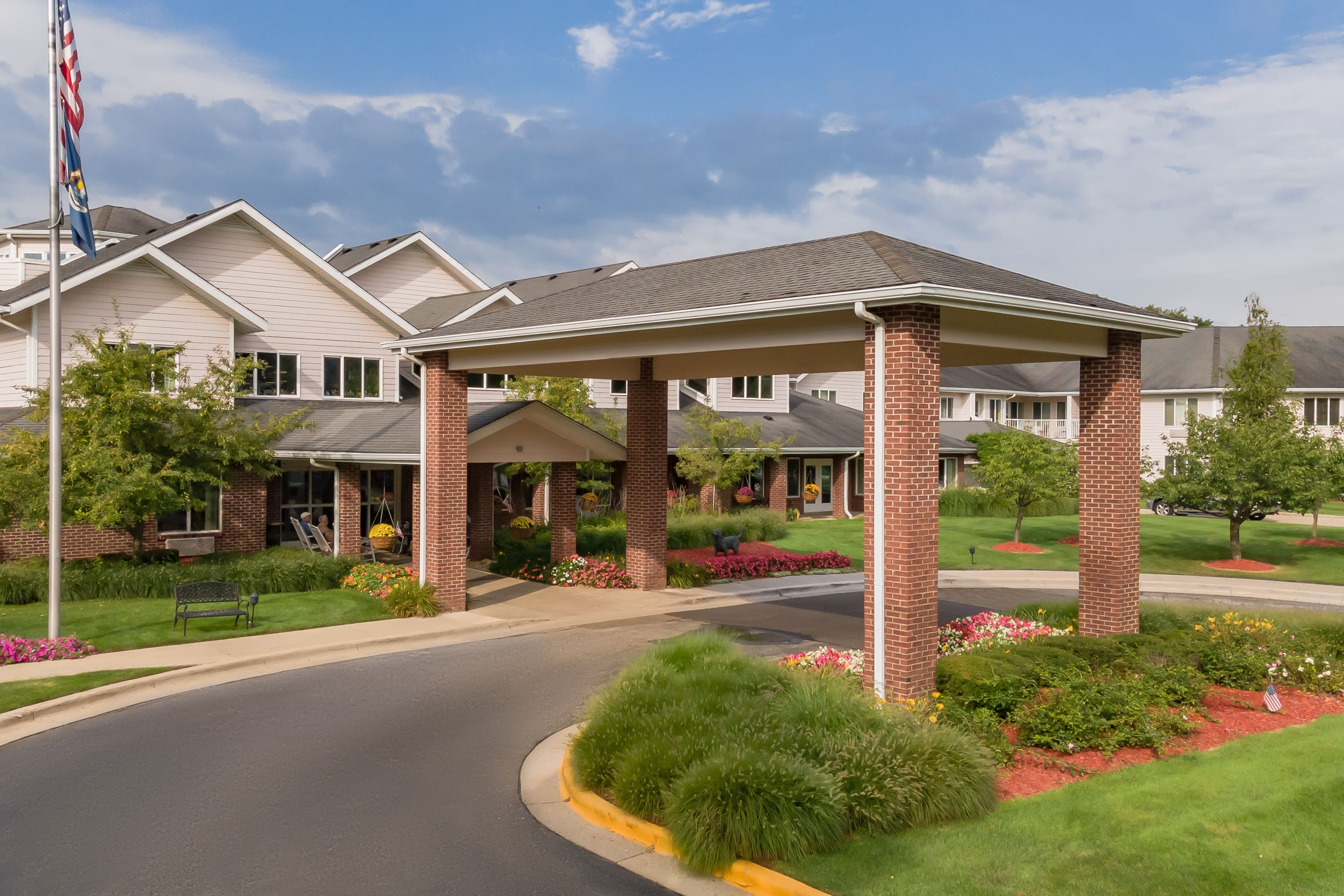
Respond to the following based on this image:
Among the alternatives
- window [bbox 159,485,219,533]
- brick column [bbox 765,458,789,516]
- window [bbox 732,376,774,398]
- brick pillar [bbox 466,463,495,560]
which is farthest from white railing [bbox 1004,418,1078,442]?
window [bbox 159,485,219,533]

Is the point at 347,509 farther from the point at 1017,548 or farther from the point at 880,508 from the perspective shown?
the point at 1017,548

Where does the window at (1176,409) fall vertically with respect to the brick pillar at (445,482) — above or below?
above

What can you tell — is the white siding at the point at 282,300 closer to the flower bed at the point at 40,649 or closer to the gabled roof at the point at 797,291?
the gabled roof at the point at 797,291

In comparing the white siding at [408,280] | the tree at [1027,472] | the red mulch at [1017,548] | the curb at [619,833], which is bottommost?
the curb at [619,833]

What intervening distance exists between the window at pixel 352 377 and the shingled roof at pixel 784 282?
11.4 m

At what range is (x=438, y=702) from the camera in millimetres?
12406

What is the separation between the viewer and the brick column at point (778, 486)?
125ft

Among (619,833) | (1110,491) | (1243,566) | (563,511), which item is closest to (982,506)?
(1243,566)

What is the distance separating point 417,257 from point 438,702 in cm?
2631

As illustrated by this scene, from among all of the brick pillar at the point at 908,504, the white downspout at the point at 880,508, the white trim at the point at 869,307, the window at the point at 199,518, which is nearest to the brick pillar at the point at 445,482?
the white trim at the point at 869,307

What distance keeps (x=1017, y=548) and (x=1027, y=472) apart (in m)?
2.71

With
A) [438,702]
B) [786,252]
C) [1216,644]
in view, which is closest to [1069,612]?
[1216,644]

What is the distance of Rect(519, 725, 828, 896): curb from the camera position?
7.08 metres

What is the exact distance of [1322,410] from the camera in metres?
51.0
